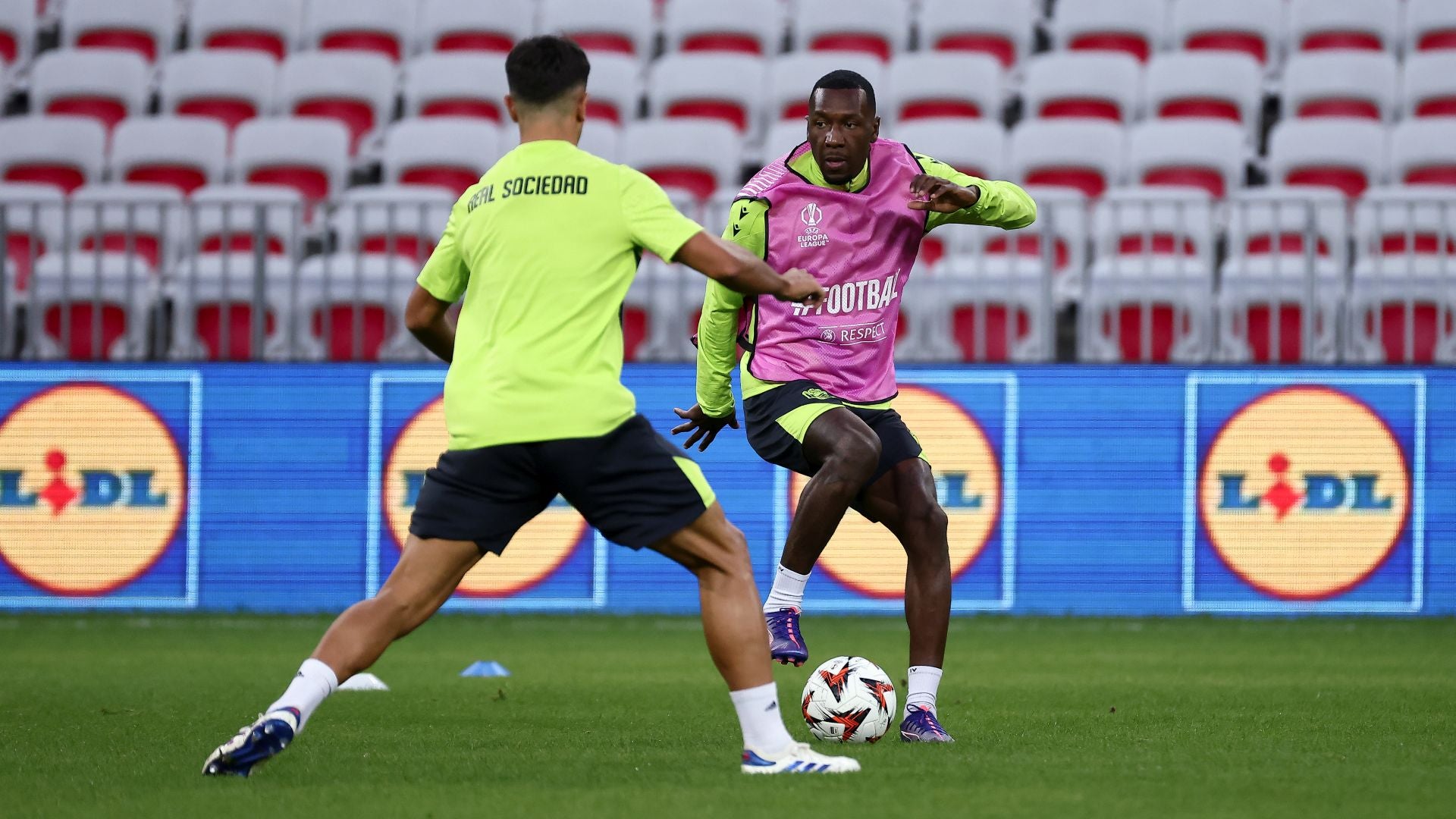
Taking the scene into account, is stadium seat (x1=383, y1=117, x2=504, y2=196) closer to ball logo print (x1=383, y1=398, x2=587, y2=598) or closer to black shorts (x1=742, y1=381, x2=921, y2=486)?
ball logo print (x1=383, y1=398, x2=587, y2=598)

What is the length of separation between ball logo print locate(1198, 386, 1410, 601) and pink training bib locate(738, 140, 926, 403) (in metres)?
6.01

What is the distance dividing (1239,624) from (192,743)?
7.58m

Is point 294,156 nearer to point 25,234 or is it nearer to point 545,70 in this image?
point 25,234

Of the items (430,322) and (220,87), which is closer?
(430,322)

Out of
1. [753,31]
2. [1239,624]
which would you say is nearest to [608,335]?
[1239,624]

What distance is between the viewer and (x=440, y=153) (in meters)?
15.4

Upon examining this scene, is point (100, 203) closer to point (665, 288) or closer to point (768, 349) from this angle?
point (665, 288)

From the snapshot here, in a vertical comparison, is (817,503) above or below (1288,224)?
below

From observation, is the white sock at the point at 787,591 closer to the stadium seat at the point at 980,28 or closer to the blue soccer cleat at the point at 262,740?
the blue soccer cleat at the point at 262,740

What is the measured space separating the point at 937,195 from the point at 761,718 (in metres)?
2.11

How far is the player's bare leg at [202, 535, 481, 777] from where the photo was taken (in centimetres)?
520

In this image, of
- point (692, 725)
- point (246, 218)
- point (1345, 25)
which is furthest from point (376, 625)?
point (1345, 25)

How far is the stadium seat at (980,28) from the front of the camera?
1688 cm

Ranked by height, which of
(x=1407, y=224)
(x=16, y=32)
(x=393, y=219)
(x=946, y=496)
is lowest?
(x=946, y=496)
